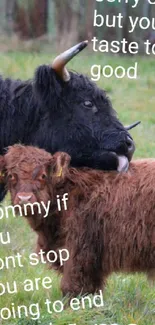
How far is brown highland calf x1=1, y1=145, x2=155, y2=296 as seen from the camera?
5023 millimetres

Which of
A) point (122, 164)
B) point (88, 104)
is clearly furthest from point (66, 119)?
point (122, 164)

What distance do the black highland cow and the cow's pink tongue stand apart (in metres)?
0.01

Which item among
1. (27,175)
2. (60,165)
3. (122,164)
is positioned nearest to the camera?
(27,175)

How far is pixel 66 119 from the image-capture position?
6.22m

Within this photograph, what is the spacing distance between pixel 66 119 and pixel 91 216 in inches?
50.1

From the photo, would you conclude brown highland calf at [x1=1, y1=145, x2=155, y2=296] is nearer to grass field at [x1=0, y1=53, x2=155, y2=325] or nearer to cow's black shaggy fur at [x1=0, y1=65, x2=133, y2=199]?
grass field at [x1=0, y1=53, x2=155, y2=325]

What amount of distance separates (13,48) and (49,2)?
9.76 feet

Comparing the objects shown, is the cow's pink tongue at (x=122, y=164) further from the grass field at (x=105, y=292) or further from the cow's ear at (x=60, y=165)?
the grass field at (x=105, y=292)

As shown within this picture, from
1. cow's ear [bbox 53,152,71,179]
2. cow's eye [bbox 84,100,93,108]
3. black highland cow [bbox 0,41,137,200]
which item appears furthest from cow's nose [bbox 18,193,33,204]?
cow's eye [bbox 84,100,93,108]

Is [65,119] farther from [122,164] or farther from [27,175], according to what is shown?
[27,175]

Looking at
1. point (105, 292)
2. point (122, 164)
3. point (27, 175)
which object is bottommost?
point (105, 292)

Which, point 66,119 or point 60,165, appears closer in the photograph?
point 60,165

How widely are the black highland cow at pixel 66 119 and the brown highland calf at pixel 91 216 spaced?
1.61ft

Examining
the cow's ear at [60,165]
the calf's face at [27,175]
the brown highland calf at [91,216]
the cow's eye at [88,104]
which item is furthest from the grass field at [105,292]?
the cow's eye at [88,104]
